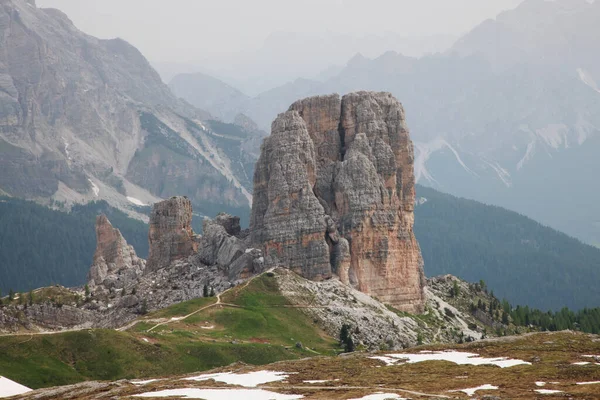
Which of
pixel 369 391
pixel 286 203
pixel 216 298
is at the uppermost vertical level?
pixel 286 203

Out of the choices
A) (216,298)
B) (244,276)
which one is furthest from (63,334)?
(244,276)

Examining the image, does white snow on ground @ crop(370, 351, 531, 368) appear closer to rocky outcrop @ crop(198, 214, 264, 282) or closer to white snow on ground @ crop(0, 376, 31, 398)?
white snow on ground @ crop(0, 376, 31, 398)

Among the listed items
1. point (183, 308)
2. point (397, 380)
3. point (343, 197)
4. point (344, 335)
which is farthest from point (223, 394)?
point (343, 197)

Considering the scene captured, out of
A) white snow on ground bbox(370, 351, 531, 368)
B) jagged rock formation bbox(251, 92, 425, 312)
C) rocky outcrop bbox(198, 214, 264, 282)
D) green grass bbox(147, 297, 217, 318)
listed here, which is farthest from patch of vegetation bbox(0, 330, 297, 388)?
jagged rock formation bbox(251, 92, 425, 312)

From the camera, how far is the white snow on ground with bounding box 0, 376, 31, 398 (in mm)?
107906

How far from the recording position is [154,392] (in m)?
90.7

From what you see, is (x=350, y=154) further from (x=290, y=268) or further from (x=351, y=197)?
(x=290, y=268)

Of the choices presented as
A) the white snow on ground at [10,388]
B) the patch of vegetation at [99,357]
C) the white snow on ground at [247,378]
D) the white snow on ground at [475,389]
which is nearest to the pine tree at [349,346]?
the patch of vegetation at [99,357]

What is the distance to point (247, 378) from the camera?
100m

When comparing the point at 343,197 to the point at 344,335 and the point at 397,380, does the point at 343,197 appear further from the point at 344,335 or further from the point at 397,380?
the point at 397,380

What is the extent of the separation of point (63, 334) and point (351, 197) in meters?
68.8

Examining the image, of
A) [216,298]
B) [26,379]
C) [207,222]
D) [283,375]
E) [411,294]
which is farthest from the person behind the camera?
[207,222]

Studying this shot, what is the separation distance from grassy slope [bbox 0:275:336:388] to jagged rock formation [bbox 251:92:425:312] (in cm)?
2035

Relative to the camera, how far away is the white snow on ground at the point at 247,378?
97812 mm
